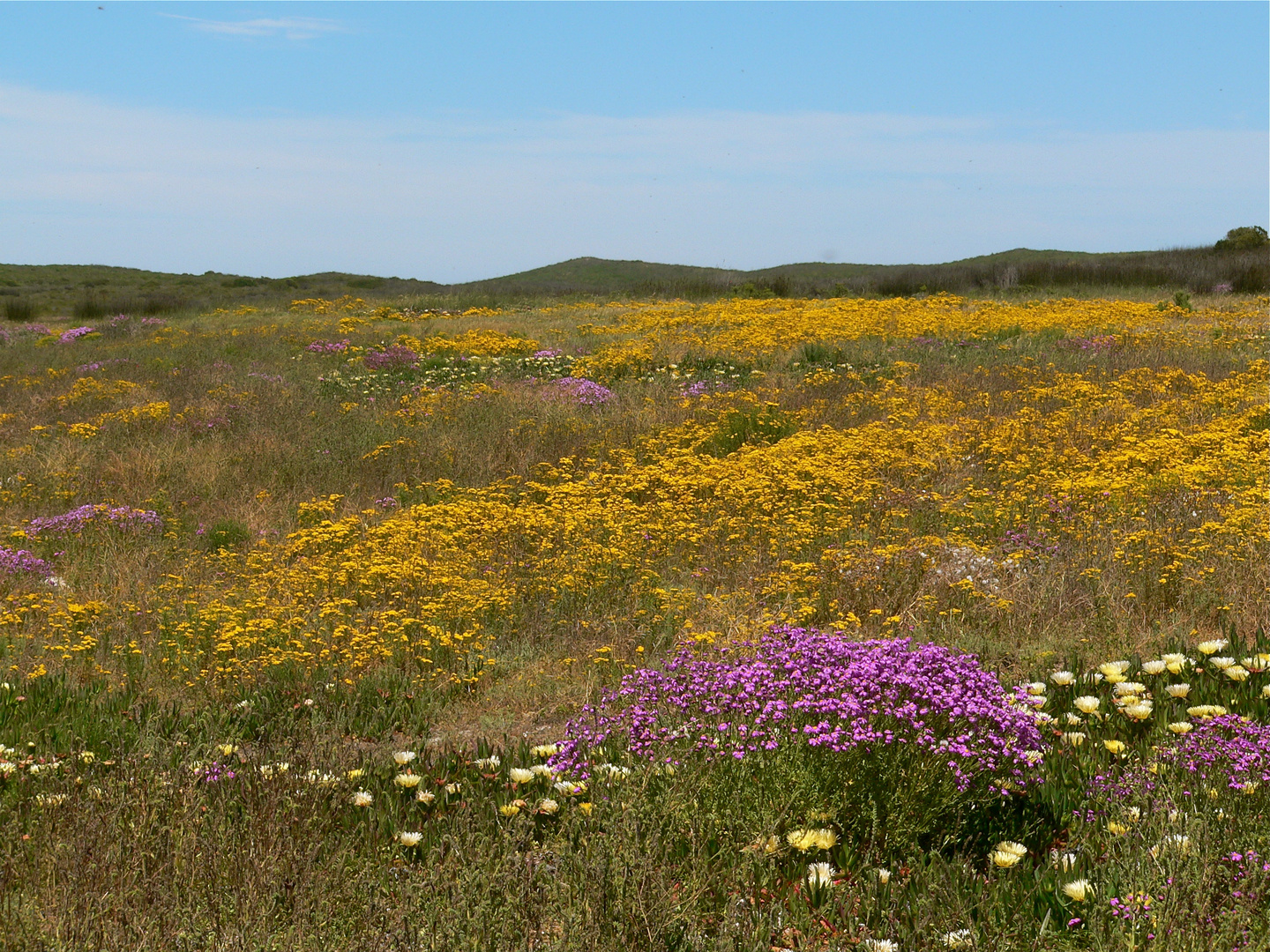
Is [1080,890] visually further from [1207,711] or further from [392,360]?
[392,360]

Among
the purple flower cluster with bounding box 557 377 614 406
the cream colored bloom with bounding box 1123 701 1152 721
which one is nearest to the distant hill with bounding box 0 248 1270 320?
the purple flower cluster with bounding box 557 377 614 406

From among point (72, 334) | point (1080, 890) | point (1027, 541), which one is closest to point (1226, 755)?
point (1080, 890)

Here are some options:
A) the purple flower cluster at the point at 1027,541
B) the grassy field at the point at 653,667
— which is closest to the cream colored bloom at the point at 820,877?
the grassy field at the point at 653,667

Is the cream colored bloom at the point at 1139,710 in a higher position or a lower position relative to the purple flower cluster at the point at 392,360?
lower

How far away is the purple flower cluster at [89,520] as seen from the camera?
855 cm

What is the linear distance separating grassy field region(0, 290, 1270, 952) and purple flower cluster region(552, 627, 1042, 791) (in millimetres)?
18

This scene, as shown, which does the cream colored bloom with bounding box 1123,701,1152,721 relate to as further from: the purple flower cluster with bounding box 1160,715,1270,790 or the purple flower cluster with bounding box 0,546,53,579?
the purple flower cluster with bounding box 0,546,53,579

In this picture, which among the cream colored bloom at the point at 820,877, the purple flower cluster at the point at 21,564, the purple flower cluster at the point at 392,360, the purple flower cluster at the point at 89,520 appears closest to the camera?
the cream colored bloom at the point at 820,877

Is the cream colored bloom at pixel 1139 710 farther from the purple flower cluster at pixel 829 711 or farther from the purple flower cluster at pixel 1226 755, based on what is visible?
the purple flower cluster at pixel 829 711

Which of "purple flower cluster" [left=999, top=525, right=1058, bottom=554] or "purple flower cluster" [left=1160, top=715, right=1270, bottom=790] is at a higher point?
"purple flower cluster" [left=1160, top=715, right=1270, bottom=790]

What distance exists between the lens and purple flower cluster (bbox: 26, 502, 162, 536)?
8555 mm

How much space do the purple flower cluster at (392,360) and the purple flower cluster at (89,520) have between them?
767cm

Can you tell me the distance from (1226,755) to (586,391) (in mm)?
10670

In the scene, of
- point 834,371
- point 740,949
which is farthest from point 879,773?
point 834,371
